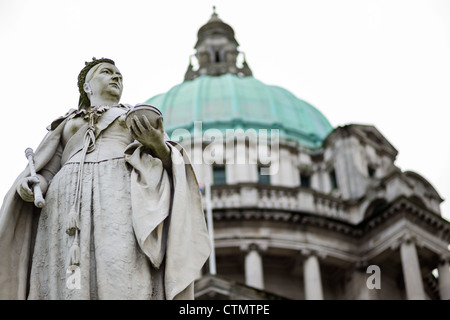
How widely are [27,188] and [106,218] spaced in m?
0.61

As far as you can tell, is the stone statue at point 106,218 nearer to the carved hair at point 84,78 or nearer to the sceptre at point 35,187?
the sceptre at point 35,187

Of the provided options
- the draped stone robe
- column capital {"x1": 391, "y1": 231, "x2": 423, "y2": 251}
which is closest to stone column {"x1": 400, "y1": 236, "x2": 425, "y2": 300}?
column capital {"x1": 391, "y1": 231, "x2": 423, "y2": 251}

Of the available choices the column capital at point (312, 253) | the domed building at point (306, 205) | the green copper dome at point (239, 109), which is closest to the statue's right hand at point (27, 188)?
the domed building at point (306, 205)

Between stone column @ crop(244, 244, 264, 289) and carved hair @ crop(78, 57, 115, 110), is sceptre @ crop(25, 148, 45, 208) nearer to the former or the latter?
carved hair @ crop(78, 57, 115, 110)

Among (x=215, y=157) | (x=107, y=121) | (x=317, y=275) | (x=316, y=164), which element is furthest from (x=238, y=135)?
(x=107, y=121)

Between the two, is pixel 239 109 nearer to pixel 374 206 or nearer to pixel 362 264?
pixel 374 206

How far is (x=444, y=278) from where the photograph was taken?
45.1 metres

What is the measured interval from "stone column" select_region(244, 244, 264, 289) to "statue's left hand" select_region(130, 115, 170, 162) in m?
37.2

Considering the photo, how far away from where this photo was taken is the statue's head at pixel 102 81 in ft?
26.7

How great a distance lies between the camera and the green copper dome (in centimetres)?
5441

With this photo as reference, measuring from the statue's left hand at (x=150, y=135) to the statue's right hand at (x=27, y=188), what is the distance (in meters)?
0.79

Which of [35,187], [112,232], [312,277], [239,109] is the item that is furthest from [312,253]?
[112,232]

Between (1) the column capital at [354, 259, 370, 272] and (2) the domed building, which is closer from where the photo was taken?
(2) the domed building

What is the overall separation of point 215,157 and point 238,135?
1.59 meters
